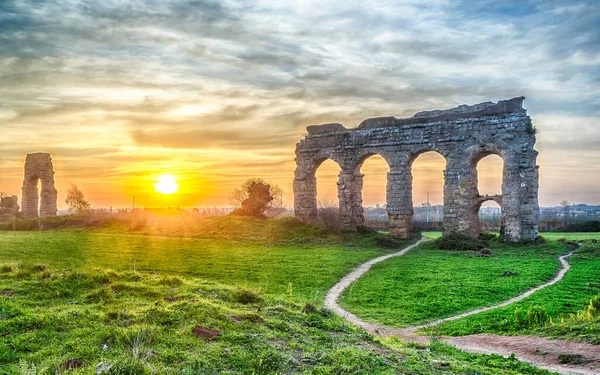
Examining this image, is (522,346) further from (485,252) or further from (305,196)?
(305,196)

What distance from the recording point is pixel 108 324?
8.44 m

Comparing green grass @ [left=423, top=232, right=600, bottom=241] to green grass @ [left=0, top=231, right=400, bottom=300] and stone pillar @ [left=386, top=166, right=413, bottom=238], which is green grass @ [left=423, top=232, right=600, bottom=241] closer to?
stone pillar @ [left=386, top=166, right=413, bottom=238]

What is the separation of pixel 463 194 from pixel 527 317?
752 inches

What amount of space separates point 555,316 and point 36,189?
165 ft

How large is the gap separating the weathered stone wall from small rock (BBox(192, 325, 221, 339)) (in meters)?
46.3

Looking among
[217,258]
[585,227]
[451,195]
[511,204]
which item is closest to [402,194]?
[451,195]

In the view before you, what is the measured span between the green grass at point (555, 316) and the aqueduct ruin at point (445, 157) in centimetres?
1031

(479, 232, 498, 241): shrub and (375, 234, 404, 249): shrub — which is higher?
(479, 232, 498, 241): shrub

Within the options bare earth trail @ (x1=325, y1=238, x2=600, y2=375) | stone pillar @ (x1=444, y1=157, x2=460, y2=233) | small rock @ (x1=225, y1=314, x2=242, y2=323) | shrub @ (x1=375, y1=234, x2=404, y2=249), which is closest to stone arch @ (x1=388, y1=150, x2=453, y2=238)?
stone pillar @ (x1=444, y1=157, x2=460, y2=233)

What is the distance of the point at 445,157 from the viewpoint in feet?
101

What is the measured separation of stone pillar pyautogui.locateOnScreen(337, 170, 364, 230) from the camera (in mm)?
33844

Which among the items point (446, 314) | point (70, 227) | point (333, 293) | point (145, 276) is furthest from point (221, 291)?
point (70, 227)

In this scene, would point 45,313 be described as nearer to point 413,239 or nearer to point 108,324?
point 108,324

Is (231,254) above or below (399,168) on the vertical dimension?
below
